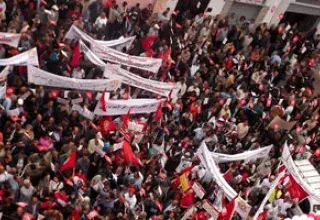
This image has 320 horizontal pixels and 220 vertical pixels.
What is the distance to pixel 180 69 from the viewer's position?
19.8 m

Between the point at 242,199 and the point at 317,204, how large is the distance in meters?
2.06

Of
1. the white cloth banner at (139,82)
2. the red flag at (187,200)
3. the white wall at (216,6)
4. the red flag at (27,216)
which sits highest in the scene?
the white wall at (216,6)

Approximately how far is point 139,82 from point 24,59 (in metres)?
3.37

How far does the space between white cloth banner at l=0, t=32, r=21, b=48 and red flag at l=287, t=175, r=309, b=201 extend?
793cm

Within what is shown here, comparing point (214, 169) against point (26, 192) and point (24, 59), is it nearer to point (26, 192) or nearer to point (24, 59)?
point (26, 192)

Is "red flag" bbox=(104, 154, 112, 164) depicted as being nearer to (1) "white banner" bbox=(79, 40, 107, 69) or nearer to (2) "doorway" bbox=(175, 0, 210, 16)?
(1) "white banner" bbox=(79, 40, 107, 69)

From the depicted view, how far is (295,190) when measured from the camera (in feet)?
52.9

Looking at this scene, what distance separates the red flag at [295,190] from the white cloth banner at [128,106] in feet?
13.7

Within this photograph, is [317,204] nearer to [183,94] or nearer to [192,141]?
[192,141]

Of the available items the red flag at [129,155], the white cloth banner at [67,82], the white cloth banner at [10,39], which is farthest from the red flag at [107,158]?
the white cloth banner at [10,39]

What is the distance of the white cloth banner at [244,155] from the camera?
1661 centimetres

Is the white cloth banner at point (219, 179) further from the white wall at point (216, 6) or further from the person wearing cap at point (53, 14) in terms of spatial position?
the white wall at point (216, 6)

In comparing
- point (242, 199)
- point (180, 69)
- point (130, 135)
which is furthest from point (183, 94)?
point (242, 199)

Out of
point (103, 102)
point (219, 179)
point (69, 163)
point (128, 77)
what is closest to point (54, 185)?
point (69, 163)
